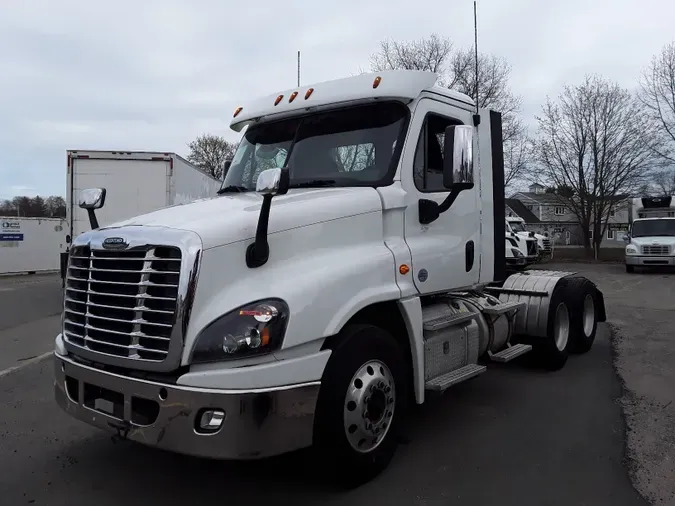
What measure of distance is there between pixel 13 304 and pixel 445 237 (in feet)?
40.7

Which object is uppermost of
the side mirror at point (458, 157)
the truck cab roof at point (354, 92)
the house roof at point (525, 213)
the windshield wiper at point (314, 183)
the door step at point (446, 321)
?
the house roof at point (525, 213)

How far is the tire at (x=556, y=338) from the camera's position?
658 cm

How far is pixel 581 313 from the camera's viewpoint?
7367 mm

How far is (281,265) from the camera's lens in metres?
3.38

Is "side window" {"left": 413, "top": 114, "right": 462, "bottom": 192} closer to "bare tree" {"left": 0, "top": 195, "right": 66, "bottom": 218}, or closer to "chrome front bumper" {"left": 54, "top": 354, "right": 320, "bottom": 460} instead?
"chrome front bumper" {"left": 54, "top": 354, "right": 320, "bottom": 460}

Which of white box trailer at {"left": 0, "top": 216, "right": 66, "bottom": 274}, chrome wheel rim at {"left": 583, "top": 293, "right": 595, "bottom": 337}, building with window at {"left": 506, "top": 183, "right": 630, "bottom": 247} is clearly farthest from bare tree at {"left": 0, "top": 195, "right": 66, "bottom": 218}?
chrome wheel rim at {"left": 583, "top": 293, "right": 595, "bottom": 337}

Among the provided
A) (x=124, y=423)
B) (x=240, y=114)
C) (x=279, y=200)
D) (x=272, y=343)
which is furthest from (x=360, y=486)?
(x=240, y=114)

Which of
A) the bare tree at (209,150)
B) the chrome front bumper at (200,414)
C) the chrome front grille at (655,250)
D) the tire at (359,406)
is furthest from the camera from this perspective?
the bare tree at (209,150)

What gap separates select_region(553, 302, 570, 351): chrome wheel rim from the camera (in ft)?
22.6

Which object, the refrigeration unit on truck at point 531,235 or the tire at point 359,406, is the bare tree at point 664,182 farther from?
the tire at point 359,406

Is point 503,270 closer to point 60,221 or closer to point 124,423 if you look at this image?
point 124,423

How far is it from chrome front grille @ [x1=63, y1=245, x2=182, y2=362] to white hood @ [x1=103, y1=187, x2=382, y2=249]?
0.81 ft

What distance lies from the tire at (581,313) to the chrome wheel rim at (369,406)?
4.17 m

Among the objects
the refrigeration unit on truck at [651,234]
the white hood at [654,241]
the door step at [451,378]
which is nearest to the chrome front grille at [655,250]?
the refrigeration unit on truck at [651,234]
